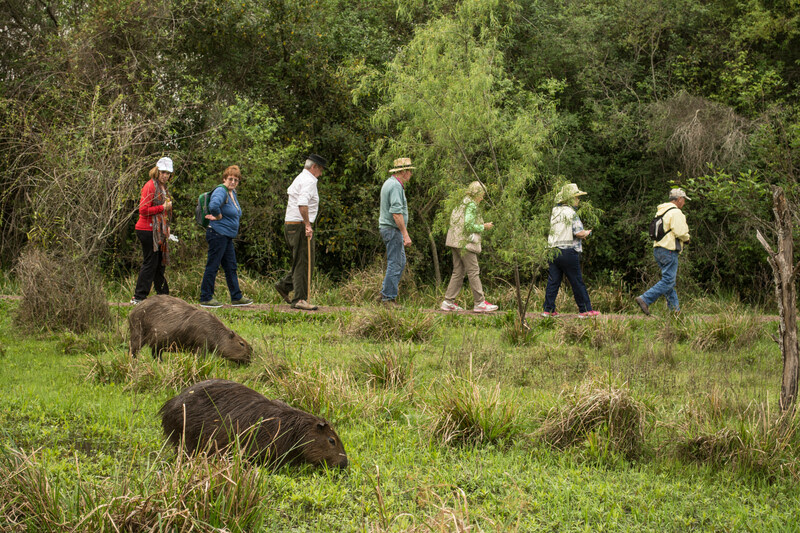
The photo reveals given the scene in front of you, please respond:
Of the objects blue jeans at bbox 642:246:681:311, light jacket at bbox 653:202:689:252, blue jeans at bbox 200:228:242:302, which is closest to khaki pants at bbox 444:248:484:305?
blue jeans at bbox 642:246:681:311

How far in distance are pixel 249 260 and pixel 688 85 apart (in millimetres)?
9575

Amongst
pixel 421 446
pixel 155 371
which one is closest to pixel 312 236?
pixel 155 371

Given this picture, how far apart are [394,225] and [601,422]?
5.69m

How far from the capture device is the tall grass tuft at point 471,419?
16.8ft

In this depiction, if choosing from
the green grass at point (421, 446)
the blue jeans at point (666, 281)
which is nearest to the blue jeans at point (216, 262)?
the green grass at point (421, 446)

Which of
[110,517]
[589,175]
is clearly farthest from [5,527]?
[589,175]

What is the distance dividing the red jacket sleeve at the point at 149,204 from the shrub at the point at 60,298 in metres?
1.40

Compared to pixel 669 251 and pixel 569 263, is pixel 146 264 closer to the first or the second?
pixel 569 263

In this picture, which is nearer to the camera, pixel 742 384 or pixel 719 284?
pixel 742 384

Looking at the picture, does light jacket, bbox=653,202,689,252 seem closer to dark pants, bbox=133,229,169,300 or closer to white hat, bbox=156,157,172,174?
white hat, bbox=156,157,172,174

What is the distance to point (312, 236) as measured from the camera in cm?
1034

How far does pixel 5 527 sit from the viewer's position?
3.26 meters

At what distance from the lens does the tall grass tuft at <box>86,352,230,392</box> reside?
19.9 ft

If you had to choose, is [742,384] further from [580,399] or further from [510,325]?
[510,325]
